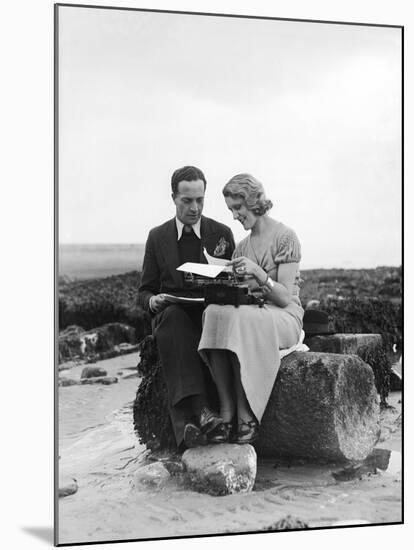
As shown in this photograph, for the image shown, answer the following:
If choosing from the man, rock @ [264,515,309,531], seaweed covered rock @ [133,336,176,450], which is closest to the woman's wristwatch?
the man

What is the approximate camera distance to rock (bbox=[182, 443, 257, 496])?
7.87 metres

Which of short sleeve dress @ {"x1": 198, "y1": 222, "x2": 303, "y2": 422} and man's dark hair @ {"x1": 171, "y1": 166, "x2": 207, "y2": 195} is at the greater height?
man's dark hair @ {"x1": 171, "y1": 166, "x2": 207, "y2": 195}

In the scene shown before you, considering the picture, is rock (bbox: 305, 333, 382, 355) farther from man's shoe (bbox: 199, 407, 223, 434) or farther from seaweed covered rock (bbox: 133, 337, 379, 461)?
man's shoe (bbox: 199, 407, 223, 434)

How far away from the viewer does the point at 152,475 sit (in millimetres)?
7945

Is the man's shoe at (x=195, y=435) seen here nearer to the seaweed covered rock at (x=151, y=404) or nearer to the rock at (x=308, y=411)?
the seaweed covered rock at (x=151, y=404)

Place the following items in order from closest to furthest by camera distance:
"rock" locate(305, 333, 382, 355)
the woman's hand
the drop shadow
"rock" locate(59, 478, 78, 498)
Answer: "rock" locate(59, 478, 78, 498) → the drop shadow → the woman's hand → "rock" locate(305, 333, 382, 355)

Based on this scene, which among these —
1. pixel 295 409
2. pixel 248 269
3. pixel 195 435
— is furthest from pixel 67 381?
pixel 295 409

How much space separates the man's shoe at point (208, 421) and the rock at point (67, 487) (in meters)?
0.95

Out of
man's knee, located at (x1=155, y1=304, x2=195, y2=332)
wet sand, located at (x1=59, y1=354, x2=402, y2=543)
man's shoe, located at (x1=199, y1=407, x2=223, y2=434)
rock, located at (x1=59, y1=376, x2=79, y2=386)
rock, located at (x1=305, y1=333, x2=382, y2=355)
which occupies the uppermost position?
man's knee, located at (x1=155, y1=304, x2=195, y2=332)

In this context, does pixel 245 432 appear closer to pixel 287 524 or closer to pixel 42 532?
pixel 287 524

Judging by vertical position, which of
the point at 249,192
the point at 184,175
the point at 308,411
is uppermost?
the point at 184,175

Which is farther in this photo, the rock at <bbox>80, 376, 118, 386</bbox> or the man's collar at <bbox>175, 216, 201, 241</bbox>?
the man's collar at <bbox>175, 216, 201, 241</bbox>

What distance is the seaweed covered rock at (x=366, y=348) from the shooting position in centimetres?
841

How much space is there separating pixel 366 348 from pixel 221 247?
1.35 m
